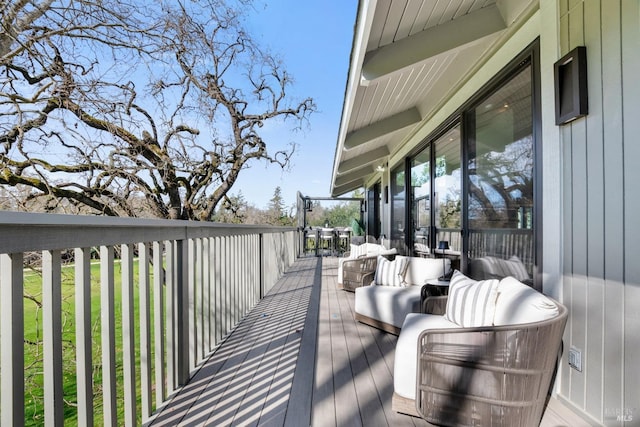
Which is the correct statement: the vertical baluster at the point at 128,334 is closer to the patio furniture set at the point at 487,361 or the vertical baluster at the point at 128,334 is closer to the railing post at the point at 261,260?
the patio furniture set at the point at 487,361

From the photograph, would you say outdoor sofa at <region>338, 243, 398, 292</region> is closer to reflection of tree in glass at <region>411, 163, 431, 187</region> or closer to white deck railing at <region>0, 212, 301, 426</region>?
reflection of tree in glass at <region>411, 163, 431, 187</region>

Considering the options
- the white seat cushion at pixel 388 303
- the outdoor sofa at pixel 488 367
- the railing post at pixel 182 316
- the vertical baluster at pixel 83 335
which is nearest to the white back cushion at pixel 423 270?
the white seat cushion at pixel 388 303

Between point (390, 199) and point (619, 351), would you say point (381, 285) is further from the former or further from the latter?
point (390, 199)

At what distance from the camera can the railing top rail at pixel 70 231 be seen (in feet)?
3.18

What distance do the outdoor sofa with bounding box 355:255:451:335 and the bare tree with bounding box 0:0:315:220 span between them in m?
2.70

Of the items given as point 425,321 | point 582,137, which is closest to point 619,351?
point 425,321

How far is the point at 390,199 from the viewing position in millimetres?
7059

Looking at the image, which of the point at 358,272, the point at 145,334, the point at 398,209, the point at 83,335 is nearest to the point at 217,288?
the point at 145,334

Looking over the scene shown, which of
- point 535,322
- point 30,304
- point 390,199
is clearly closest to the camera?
point 535,322

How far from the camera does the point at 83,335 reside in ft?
4.29

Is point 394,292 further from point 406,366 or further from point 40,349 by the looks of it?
point 40,349

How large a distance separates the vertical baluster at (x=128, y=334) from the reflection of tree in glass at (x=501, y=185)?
2.65 meters

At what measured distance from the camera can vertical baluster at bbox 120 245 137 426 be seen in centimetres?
161

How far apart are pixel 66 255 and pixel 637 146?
9.97 ft
